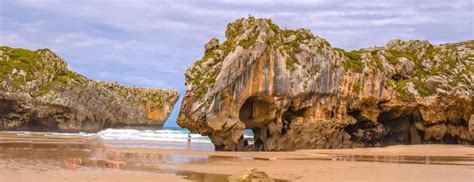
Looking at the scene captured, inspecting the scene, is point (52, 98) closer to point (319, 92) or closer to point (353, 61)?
point (319, 92)

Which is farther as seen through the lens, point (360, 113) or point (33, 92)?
point (33, 92)

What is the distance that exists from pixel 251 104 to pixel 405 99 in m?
12.0

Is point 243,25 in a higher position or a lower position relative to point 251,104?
higher

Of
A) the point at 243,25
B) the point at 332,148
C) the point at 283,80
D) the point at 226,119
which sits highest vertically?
the point at 243,25

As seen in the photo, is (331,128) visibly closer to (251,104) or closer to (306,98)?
(306,98)

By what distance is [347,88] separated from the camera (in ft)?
121

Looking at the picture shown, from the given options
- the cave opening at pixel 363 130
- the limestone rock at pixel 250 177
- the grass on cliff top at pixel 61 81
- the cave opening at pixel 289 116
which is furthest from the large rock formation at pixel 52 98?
the limestone rock at pixel 250 177

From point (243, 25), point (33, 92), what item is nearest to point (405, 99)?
point (243, 25)

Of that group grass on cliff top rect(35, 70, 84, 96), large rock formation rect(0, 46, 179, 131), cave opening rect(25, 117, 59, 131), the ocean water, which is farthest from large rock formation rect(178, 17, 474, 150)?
cave opening rect(25, 117, 59, 131)

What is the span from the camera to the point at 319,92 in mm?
35250

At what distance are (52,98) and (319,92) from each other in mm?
42908

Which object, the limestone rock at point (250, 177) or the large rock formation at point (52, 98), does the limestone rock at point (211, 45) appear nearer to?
the limestone rock at point (250, 177)

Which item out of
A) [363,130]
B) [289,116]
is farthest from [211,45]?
[363,130]

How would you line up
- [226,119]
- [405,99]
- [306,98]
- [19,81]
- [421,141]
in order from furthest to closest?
[19,81] < [421,141] < [405,99] < [306,98] < [226,119]
